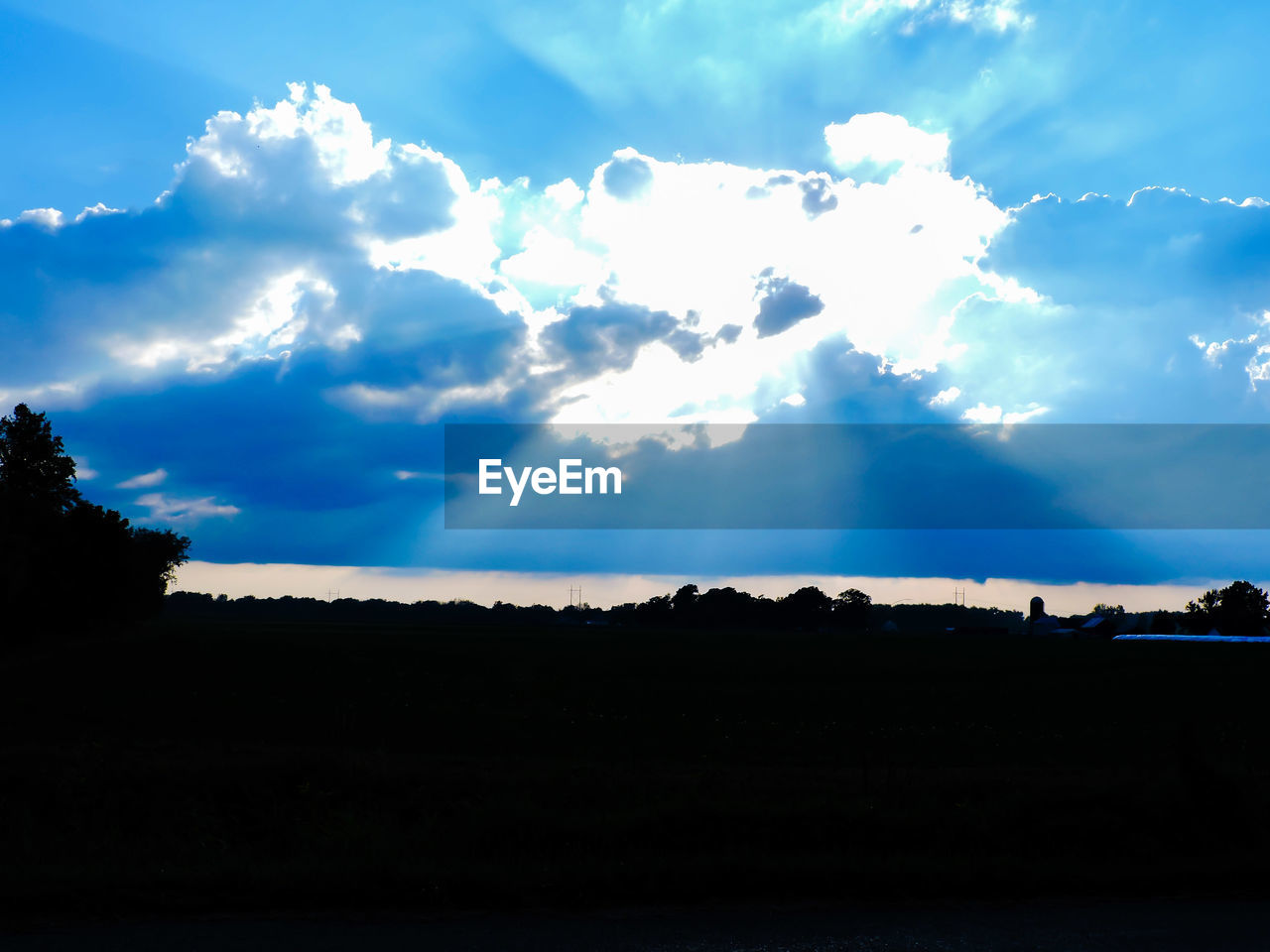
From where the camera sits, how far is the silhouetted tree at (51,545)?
244 ft

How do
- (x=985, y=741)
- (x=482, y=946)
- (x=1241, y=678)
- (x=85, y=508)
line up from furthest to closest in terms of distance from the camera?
(x=85, y=508), (x=1241, y=678), (x=985, y=741), (x=482, y=946)

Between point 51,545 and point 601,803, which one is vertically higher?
point 51,545

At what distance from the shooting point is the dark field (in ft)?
32.3

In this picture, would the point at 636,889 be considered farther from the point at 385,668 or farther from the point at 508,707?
the point at 385,668

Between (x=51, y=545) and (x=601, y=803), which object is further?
(x=51, y=545)

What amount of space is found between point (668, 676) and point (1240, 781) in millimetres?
40401

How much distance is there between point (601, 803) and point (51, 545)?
79.8 metres

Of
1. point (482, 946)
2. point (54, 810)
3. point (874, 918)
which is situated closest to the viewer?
point (482, 946)

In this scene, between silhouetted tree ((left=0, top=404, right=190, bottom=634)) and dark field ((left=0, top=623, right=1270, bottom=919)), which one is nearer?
dark field ((left=0, top=623, right=1270, bottom=919))

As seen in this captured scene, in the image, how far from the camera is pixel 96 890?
9414 millimetres

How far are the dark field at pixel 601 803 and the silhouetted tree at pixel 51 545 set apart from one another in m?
45.5

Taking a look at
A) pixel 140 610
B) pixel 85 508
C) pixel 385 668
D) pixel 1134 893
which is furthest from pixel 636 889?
pixel 140 610

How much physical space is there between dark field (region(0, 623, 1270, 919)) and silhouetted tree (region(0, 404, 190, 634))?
45.5 metres

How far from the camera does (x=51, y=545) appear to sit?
3118 inches
